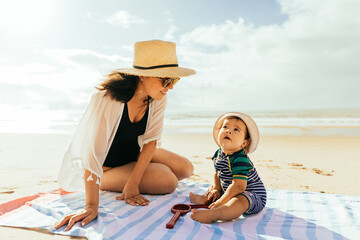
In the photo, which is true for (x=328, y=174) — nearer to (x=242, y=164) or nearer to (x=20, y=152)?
(x=242, y=164)

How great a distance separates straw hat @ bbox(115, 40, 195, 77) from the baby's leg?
1.10 metres

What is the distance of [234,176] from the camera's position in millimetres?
2344

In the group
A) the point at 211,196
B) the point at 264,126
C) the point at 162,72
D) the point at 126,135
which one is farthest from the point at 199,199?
the point at 264,126

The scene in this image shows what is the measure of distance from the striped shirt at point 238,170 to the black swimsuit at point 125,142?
88cm

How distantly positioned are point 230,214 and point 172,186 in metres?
1.00

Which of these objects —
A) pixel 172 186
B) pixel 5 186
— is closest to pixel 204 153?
pixel 172 186

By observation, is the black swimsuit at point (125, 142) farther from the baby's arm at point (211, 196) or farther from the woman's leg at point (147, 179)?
the baby's arm at point (211, 196)

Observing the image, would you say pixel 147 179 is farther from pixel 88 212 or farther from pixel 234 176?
pixel 234 176

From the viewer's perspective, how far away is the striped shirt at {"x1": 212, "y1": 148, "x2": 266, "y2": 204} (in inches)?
92.4

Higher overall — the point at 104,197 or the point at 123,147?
the point at 123,147

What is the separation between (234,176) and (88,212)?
1.24m

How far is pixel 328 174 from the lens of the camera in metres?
4.33

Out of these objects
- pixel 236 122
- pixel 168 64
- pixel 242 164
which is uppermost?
pixel 168 64

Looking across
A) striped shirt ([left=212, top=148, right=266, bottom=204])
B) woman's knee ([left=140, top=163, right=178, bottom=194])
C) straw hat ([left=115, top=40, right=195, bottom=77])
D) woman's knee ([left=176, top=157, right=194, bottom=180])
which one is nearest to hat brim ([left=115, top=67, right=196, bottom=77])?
straw hat ([left=115, top=40, right=195, bottom=77])
